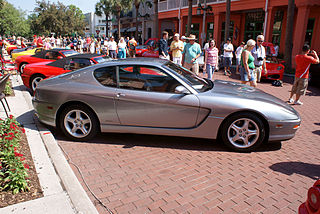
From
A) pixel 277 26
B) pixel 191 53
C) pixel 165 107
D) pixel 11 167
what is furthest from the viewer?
pixel 277 26

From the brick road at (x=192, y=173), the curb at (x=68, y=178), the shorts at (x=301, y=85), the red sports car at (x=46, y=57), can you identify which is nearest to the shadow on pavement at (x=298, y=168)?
the brick road at (x=192, y=173)

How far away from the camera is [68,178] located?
11.1ft

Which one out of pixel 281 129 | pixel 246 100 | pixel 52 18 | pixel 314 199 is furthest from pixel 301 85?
pixel 52 18

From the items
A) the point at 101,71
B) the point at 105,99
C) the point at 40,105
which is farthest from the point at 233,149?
the point at 40,105

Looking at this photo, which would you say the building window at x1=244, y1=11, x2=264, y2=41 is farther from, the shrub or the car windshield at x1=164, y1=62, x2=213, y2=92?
the shrub

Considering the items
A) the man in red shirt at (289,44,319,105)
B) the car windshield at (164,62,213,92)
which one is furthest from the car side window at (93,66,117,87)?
the man in red shirt at (289,44,319,105)

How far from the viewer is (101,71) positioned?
Result: 15.5 feet

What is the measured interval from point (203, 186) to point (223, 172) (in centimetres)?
52

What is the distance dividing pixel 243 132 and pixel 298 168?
3.16 ft

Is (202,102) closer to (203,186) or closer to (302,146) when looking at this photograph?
(203,186)

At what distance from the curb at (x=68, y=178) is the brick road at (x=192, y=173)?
0.47ft

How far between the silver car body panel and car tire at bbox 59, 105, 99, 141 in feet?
0.42

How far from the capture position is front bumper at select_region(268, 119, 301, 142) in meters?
4.18

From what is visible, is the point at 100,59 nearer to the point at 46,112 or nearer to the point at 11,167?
the point at 46,112
